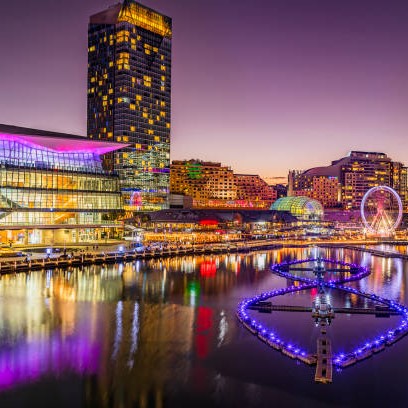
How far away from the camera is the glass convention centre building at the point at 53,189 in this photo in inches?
2990

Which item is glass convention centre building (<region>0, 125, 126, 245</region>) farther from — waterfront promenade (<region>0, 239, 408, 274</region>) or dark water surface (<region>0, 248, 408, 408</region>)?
dark water surface (<region>0, 248, 408, 408</region>)

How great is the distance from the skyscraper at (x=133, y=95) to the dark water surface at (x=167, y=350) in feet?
330

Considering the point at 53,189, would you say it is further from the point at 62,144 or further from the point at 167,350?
the point at 167,350

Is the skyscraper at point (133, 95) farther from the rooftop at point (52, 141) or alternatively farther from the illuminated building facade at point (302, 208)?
the rooftop at point (52, 141)

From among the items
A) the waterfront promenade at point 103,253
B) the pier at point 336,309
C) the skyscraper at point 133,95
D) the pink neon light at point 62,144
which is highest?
the skyscraper at point 133,95

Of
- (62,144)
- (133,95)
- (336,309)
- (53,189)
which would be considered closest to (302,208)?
(133,95)

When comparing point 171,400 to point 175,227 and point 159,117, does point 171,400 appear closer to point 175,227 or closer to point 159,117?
point 175,227

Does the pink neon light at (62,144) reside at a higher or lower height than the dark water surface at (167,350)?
higher

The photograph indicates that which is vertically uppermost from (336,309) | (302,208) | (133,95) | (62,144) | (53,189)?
(133,95)

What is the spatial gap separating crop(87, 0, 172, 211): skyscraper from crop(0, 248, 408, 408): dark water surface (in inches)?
3956

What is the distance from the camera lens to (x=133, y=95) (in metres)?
146

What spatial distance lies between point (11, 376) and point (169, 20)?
5861 inches

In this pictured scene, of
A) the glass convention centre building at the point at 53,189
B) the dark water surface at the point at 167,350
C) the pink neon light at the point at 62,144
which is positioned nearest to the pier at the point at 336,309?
the dark water surface at the point at 167,350

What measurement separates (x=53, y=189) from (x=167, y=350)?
58317mm
